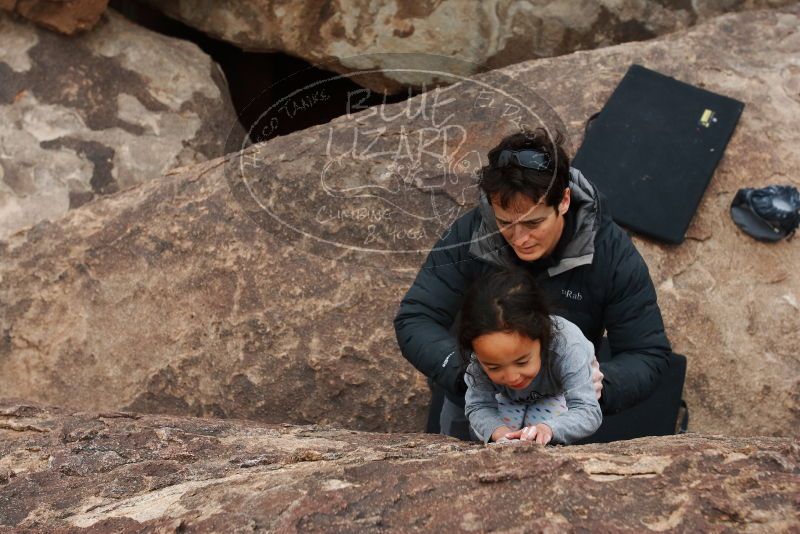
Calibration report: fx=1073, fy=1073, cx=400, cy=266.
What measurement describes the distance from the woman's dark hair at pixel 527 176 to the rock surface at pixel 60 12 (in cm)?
252

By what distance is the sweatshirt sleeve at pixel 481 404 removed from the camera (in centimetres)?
225

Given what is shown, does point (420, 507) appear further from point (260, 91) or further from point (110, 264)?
point (260, 91)

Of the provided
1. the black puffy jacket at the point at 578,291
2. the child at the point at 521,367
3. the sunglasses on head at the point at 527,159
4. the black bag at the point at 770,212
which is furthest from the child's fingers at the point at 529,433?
the black bag at the point at 770,212

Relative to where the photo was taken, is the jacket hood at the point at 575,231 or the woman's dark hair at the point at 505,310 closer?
the woman's dark hair at the point at 505,310

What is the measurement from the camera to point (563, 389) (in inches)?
87.6

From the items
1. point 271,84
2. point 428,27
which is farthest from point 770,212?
point 271,84

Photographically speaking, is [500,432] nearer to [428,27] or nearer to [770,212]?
[770,212]

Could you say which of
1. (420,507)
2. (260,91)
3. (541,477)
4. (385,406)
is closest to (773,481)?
(541,477)

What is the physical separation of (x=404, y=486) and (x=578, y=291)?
2.99 ft

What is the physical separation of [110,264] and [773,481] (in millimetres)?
2420

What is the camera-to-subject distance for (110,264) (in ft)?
11.7

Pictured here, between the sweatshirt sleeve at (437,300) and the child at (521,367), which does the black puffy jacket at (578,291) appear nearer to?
the sweatshirt sleeve at (437,300)

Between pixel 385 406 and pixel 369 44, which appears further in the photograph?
pixel 369 44

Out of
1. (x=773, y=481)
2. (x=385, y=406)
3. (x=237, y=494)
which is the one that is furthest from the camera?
(x=385, y=406)
